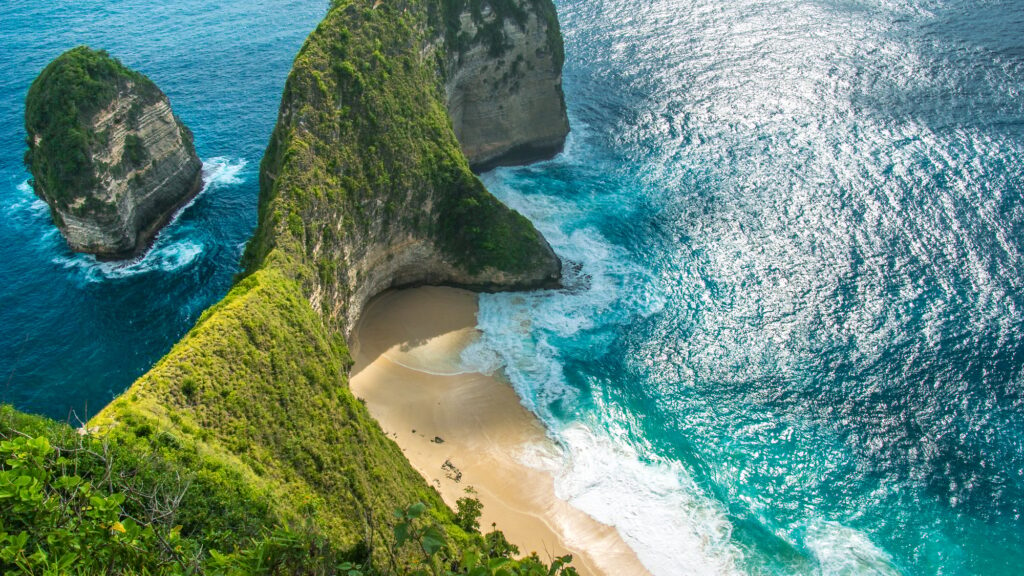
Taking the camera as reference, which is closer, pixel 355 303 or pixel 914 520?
pixel 914 520

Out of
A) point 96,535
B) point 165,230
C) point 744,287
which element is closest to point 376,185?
point 165,230

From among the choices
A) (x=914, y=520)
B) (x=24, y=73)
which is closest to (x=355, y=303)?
(x=914, y=520)

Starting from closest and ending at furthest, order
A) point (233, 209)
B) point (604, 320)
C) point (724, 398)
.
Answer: point (724, 398)
point (604, 320)
point (233, 209)

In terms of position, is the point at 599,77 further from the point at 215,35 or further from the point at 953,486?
the point at 953,486

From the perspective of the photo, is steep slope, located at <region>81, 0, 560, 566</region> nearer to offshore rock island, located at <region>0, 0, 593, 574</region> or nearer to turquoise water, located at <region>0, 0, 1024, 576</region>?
offshore rock island, located at <region>0, 0, 593, 574</region>

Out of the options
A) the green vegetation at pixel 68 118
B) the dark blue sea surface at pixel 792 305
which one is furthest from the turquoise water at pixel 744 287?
the green vegetation at pixel 68 118

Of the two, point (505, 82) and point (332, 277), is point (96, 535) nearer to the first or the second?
point (332, 277)
